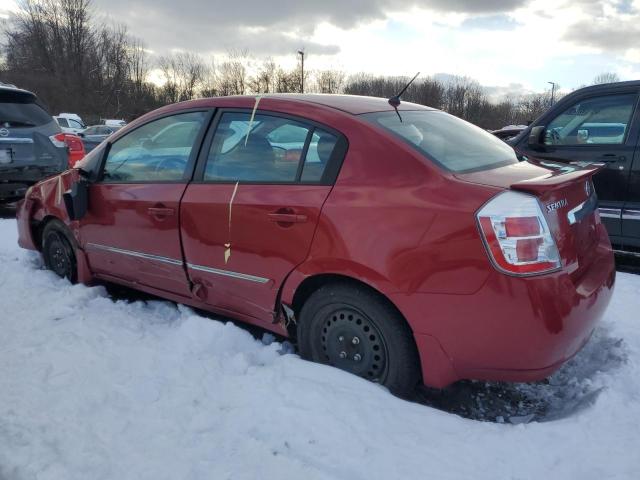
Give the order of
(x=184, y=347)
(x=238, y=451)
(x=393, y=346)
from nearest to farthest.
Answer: (x=238, y=451) → (x=393, y=346) → (x=184, y=347)

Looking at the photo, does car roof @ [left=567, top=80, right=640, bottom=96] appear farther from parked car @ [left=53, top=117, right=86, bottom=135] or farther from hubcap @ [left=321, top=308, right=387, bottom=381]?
parked car @ [left=53, top=117, right=86, bottom=135]

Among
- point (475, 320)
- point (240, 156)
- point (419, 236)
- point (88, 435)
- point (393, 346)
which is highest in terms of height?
point (240, 156)

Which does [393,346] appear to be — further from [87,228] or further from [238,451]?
[87,228]

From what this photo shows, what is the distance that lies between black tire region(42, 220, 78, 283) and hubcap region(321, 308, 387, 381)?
2628 mm

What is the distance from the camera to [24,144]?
6.94m

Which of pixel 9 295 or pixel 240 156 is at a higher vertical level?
pixel 240 156

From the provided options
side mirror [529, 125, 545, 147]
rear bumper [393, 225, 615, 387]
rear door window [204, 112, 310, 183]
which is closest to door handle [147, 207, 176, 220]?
rear door window [204, 112, 310, 183]

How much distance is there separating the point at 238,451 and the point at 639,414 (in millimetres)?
1840

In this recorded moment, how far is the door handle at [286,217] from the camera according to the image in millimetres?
2680

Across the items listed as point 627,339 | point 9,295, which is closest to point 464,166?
point 627,339

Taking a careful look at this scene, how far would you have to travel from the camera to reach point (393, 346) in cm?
249

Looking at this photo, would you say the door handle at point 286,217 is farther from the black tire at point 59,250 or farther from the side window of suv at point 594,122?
the side window of suv at point 594,122

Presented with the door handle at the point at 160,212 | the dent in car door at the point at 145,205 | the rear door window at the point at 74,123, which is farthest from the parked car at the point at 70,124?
the door handle at the point at 160,212

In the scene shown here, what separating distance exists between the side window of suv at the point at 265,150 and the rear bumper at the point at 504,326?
91 centimetres
